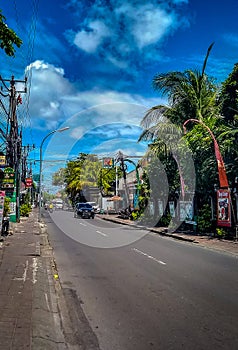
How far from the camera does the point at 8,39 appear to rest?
6.32 m

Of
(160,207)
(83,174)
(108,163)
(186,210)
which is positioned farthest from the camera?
(83,174)

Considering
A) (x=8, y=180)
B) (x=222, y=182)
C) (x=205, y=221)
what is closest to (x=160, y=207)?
(x=205, y=221)

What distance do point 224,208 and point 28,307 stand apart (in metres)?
13.1

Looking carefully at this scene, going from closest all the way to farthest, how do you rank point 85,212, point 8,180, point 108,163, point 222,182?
1. point 222,182
2. point 8,180
3. point 85,212
4. point 108,163

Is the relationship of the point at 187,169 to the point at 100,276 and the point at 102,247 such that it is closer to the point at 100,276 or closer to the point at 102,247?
the point at 102,247

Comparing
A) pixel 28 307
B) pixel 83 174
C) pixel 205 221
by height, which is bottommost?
pixel 28 307

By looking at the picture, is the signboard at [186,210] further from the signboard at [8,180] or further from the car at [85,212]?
the car at [85,212]

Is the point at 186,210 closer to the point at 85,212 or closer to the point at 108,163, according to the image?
the point at 85,212

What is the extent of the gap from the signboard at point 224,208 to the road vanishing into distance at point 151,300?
4804 mm

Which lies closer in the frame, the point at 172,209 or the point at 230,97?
the point at 230,97

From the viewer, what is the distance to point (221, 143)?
1797 centimetres

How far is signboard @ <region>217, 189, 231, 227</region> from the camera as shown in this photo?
16531 mm

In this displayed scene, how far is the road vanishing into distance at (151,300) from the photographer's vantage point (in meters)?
4.75

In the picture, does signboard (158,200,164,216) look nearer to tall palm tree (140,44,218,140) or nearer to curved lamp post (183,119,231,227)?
tall palm tree (140,44,218,140)
